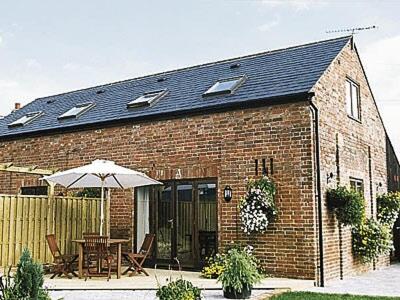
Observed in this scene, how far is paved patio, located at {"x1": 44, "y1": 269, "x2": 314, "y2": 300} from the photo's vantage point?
8.24 metres

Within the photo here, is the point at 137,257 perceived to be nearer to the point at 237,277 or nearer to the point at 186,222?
the point at 186,222

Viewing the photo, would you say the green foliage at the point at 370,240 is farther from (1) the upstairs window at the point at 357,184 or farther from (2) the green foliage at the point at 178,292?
(2) the green foliage at the point at 178,292

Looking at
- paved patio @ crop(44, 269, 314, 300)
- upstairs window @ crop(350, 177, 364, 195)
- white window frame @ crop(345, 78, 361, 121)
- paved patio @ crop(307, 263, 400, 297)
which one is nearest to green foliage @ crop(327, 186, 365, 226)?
paved patio @ crop(307, 263, 400, 297)

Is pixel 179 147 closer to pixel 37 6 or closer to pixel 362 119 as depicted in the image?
pixel 362 119

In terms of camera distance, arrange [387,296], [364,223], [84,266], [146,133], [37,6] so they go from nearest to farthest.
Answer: [387,296]
[84,266]
[364,223]
[146,133]
[37,6]

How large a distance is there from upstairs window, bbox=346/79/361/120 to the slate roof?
1.14m

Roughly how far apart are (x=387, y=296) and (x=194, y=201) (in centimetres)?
476

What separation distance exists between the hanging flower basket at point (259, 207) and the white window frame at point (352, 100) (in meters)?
3.69

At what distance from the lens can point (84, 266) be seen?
35.4 feet

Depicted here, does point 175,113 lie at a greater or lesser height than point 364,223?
greater

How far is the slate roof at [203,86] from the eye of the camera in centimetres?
1128

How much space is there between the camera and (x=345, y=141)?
39.1ft

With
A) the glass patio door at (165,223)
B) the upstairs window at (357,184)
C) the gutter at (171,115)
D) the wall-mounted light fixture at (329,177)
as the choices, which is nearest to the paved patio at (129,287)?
the glass patio door at (165,223)

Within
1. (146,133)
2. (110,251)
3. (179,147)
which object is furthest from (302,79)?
(110,251)
